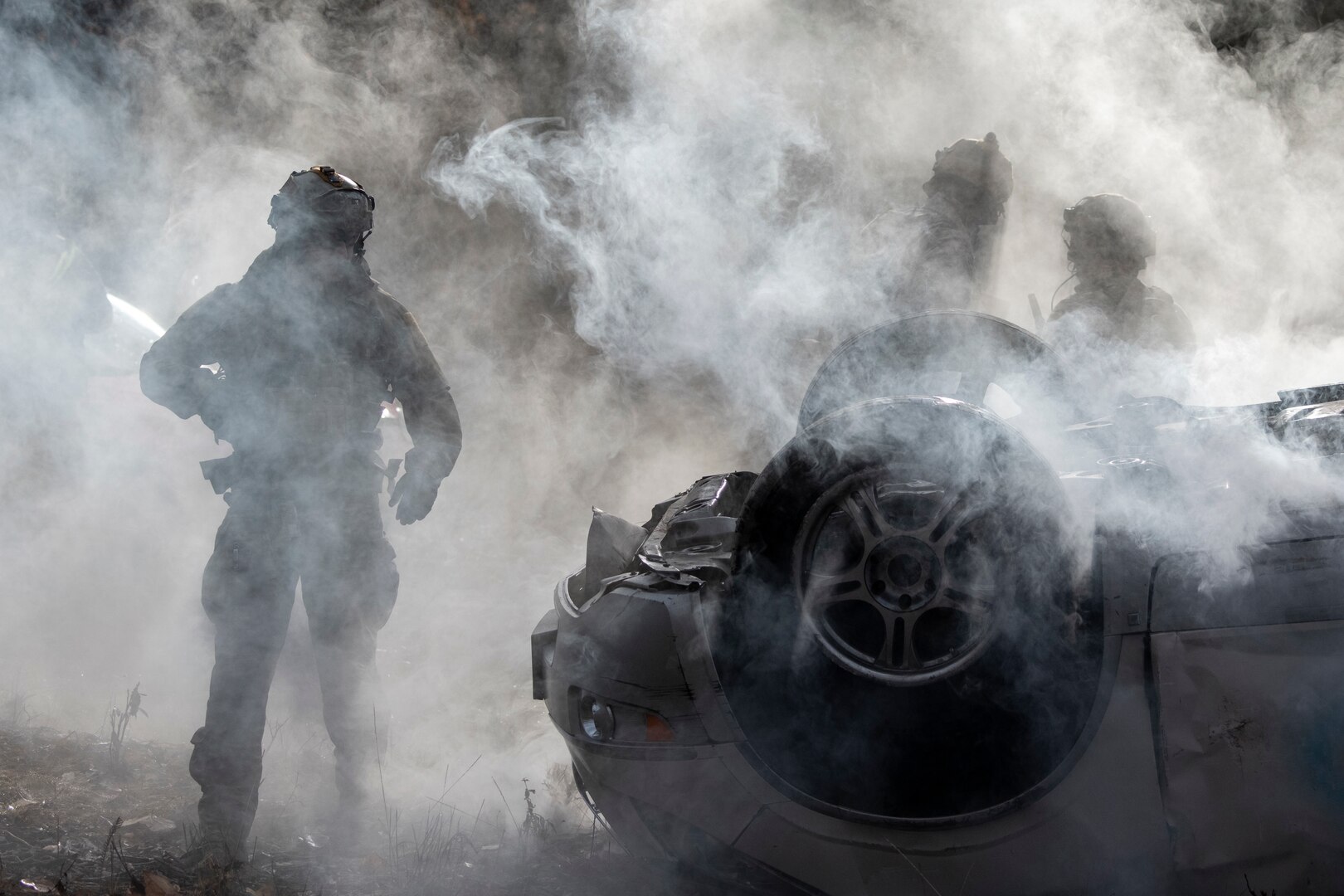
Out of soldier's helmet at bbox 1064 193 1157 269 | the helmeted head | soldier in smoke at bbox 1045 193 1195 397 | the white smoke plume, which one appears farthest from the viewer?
the helmeted head

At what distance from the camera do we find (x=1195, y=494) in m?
2.21

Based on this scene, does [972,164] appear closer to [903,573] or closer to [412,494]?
[412,494]

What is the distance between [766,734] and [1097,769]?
0.70m

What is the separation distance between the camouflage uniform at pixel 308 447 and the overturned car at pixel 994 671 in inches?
67.4

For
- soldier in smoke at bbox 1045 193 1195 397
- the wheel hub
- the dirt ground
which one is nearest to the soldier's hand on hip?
the dirt ground

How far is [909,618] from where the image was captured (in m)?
2.17

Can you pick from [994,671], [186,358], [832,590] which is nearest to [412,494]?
[186,358]

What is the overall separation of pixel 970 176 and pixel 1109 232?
0.92m

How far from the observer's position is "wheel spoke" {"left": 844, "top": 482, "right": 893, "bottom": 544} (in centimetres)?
221

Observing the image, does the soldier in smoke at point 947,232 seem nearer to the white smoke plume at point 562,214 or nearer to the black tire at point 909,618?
the white smoke plume at point 562,214

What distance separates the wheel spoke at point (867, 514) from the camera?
7.26 ft

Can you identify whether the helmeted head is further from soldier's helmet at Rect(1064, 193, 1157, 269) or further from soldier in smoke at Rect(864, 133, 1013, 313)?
soldier's helmet at Rect(1064, 193, 1157, 269)

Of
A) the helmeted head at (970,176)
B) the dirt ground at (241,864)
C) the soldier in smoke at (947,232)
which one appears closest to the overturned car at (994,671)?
the dirt ground at (241,864)

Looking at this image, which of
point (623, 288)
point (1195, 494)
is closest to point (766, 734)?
point (1195, 494)
